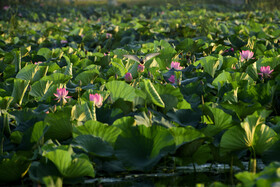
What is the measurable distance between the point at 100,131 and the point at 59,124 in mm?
209

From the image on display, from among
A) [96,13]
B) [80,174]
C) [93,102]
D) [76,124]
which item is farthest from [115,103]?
[96,13]

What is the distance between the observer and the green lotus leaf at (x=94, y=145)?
1414mm

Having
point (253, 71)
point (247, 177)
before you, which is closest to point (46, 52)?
point (253, 71)

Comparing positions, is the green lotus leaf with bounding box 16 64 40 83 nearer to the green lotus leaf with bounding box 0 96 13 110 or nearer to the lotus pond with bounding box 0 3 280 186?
the lotus pond with bounding box 0 3 280 186

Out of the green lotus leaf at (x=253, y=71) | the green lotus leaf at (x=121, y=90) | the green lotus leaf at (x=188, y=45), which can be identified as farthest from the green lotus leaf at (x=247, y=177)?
the green lotus leaf at (x=188, y=45)

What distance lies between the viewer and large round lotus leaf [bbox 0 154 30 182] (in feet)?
4.42

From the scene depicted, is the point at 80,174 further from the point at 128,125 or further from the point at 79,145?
the point at 128,125

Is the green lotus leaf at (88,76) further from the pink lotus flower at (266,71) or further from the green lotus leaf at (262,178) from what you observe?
the green lotus leaf at (262,178)

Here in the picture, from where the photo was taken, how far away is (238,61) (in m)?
2.65

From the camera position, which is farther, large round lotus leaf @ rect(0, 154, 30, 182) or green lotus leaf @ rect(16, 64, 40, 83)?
green lotus leaf @ rect(16, 64, 40, 83)

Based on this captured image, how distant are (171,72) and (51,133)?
95cm

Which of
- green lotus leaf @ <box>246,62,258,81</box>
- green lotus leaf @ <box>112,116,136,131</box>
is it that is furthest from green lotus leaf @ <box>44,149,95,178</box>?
green lotus leaf @ <box>246,62,258,81</box>

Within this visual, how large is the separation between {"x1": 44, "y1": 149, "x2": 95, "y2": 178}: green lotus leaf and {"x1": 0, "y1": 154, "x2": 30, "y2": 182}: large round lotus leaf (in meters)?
0.11

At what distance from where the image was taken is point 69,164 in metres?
1.29
